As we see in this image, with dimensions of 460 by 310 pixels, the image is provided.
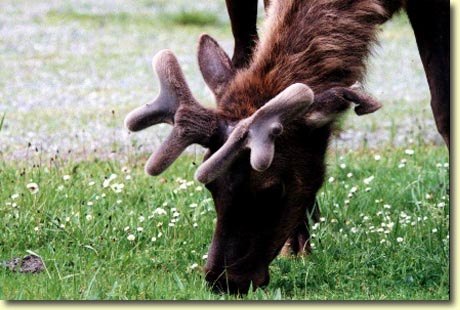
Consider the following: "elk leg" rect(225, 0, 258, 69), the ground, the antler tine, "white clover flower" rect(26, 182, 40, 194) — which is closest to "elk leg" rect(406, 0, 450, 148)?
the ground

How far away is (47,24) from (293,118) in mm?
10488

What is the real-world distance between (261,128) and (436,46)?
150 cm

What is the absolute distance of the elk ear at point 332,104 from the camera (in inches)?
198

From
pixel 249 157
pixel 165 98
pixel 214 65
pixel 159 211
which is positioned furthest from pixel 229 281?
pixel 159 211

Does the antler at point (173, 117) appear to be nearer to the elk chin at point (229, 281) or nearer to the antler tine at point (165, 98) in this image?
the antler tine at point (165, 98)

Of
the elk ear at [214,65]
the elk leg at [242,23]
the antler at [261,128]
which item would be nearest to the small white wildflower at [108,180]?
the elk leg at [242,23]

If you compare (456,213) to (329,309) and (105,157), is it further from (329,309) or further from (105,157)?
(105,157)

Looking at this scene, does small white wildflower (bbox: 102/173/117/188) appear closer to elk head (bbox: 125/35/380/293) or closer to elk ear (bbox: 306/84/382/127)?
elk head (bbox: 125/35/380/293)

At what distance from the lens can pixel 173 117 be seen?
5008 mm

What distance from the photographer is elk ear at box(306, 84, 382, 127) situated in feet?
16.5

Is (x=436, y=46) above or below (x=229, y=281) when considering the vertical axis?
above

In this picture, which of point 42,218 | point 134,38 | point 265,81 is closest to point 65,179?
point 42,218

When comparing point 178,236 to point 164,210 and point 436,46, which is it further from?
point 436,46

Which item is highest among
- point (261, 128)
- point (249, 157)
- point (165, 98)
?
point (165, 98)
